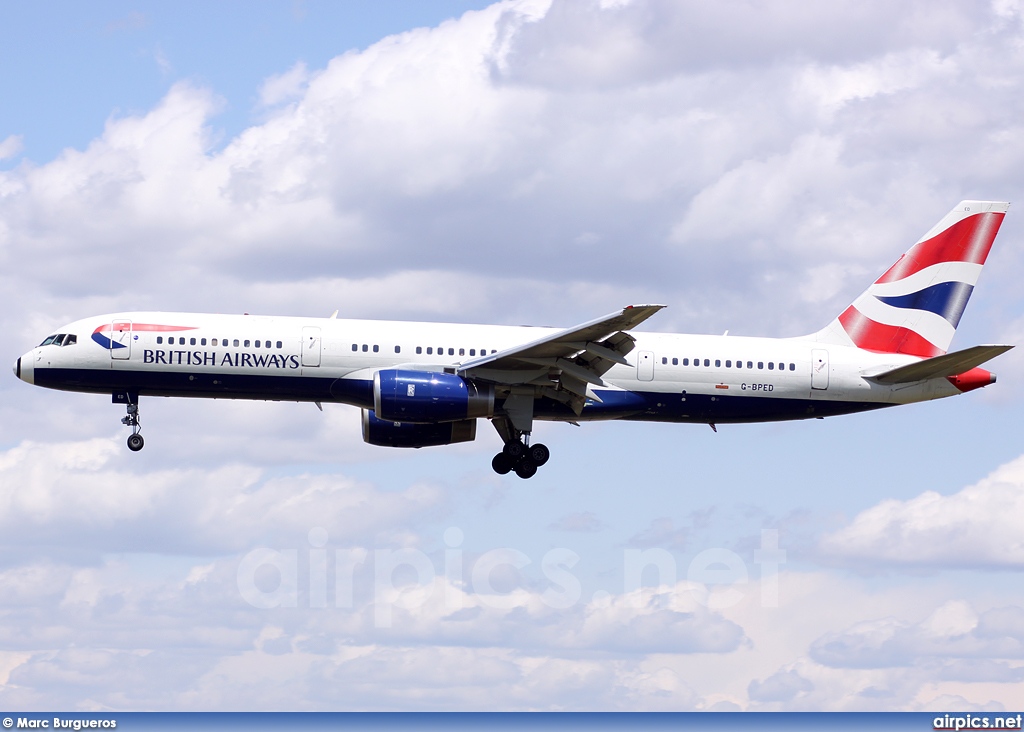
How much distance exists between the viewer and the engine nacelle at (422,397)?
136ft

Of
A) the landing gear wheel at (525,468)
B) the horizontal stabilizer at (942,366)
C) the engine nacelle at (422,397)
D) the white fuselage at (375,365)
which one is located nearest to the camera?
the engine nacelle at (422,397)

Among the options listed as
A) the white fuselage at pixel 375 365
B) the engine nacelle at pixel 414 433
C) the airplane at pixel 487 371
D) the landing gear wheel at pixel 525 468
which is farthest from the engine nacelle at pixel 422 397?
the engine nacelle at pixel 414 433

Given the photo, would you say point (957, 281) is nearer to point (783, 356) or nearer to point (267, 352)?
point (783, 356)

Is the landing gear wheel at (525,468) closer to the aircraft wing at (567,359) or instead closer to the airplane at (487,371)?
the airplane at (487,371)

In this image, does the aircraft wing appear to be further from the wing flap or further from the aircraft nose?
the aircraft nose

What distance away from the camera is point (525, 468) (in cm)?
4525

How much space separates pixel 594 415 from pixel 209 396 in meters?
12.9

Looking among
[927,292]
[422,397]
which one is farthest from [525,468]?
[927,292]

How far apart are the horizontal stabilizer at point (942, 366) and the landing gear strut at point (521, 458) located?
38.9ft

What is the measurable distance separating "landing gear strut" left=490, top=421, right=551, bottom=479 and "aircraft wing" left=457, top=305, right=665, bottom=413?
2211 millimetres

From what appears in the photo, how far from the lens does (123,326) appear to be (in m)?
43.3

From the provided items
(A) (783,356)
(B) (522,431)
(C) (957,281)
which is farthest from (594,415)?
(C) (957,281)

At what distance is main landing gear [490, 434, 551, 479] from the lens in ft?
148

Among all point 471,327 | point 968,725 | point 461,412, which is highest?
point 471,327
